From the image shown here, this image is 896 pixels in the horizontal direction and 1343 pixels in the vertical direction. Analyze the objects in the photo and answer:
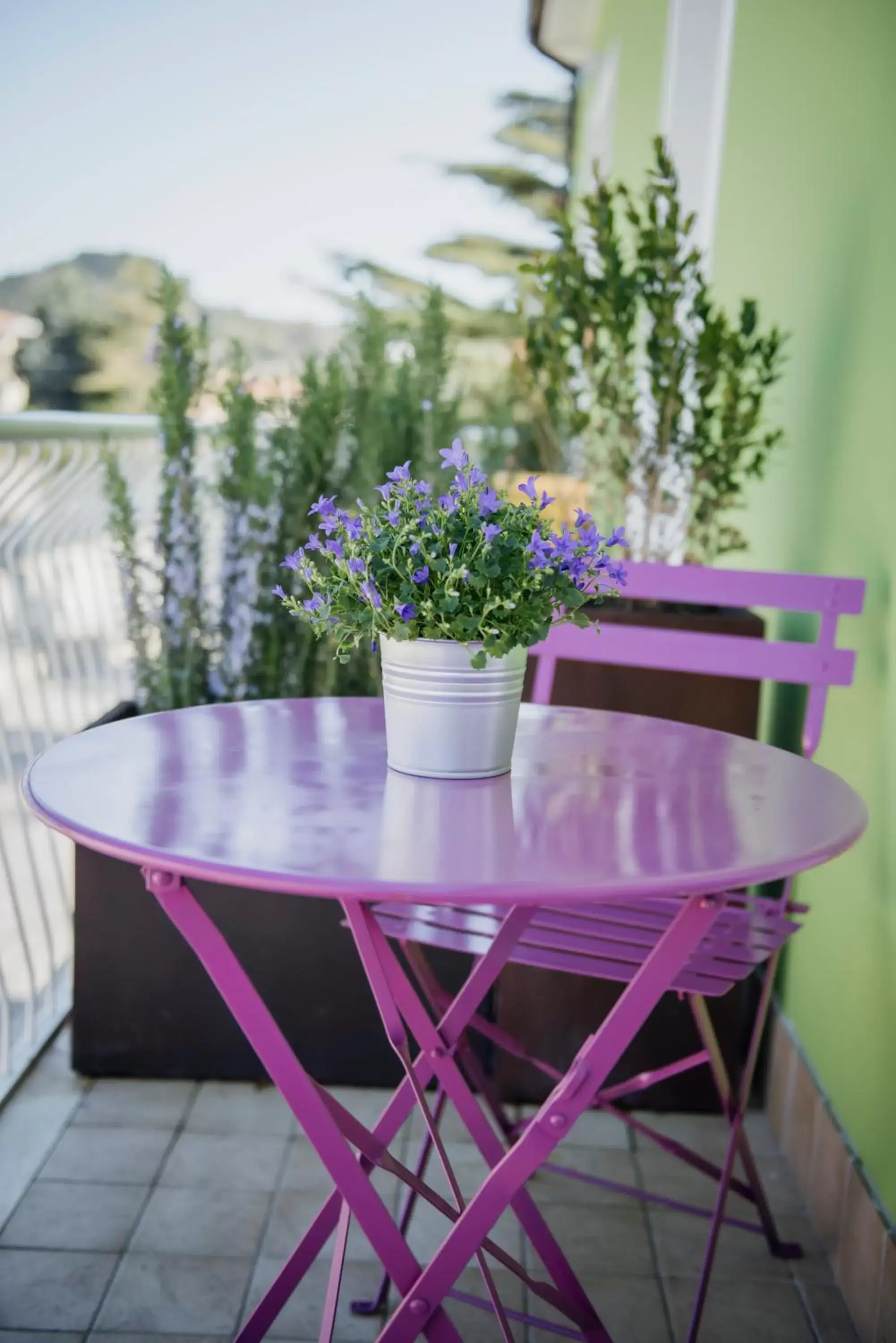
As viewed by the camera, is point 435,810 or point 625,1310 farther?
point 625,1310

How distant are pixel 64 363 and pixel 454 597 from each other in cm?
2002

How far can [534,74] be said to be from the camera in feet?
46.3

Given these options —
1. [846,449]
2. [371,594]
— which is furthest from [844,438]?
[371,594]

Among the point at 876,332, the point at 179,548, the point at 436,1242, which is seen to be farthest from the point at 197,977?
the point at 876,332

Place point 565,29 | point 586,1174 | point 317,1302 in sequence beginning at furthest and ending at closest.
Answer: point 565,29
point 586,1174
point 317,1302

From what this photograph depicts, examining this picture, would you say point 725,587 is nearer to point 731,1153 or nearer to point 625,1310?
point 731,1153

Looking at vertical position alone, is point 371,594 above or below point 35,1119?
above

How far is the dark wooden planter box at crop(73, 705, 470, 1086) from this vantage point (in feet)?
7.84

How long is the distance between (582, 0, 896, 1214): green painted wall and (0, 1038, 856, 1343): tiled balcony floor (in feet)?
0.90

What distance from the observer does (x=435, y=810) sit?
1.31 metres

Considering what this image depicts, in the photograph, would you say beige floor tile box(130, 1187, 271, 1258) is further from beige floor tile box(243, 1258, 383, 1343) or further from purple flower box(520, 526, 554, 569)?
purple flower box(520, 526, 554, 569)

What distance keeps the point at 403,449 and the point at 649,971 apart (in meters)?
1.89

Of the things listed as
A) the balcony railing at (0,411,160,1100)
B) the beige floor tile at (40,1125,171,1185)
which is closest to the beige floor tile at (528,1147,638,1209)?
the beige floor tile at (40,1125,171,1185)

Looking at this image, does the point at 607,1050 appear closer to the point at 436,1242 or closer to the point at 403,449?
the point at 436,1242
